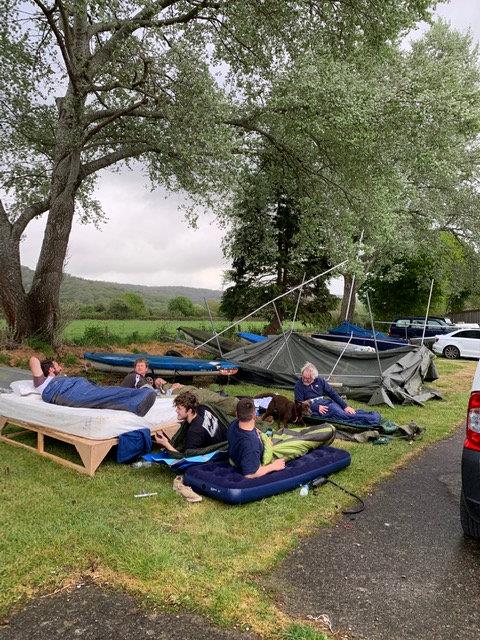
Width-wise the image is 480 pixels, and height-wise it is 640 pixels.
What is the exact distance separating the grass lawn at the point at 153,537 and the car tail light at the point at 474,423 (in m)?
1.59

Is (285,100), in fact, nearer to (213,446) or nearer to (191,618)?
(213,446)

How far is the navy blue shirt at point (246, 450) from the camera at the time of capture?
487 cm

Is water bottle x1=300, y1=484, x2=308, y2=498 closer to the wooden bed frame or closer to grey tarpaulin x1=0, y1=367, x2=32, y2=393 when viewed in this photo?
the wooden bed frame

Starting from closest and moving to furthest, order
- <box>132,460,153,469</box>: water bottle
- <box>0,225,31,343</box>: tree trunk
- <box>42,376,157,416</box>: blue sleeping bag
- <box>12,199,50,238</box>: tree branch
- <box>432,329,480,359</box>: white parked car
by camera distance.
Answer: <box>132,460,153,469</box>: water bottle
<box>42,376,157,416</box>: blue sleeping bag
<box>0,225,31,343</box>: tree trunk
<box>12,199,50,238</box>: tree branch
<box>432,329,480,359</box>: white parked car

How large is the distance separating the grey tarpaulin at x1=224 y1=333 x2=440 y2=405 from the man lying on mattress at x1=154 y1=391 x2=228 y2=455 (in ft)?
17.9

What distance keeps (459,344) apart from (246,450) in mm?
19217

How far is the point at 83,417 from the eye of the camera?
5.76m

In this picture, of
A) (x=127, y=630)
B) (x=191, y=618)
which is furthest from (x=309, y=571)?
(x=127, y=630)

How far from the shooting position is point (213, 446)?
5.58 metres

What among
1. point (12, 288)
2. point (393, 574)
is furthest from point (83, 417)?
point (12, 288)

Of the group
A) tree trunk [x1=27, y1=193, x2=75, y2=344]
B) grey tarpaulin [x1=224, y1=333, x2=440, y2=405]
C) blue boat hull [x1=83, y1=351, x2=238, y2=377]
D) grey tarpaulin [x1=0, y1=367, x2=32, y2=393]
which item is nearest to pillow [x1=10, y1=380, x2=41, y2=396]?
grey tarpaulin [x1=0, y1=367, x2=32, y2=393]

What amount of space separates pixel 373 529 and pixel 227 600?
182 cm

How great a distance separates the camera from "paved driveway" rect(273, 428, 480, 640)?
3.09 meters

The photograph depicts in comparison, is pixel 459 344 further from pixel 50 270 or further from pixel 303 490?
pixel 303 490
